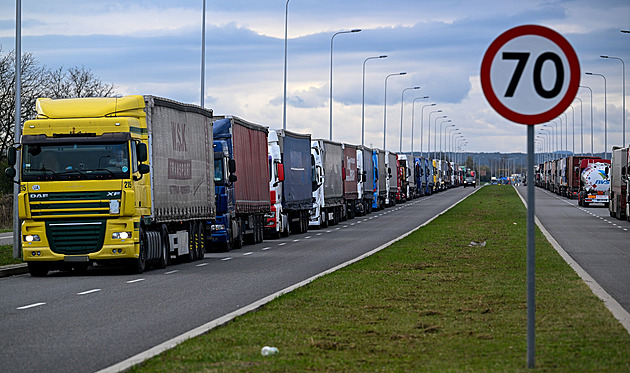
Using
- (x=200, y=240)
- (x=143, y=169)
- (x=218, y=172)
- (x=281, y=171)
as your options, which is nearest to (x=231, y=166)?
(x=218, y=172)

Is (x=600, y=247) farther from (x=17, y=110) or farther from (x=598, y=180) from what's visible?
(x=598, y=180)

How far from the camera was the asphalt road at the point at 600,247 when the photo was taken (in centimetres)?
1804

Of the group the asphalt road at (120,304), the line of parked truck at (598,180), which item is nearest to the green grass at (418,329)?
the asphalt road at (120,304)

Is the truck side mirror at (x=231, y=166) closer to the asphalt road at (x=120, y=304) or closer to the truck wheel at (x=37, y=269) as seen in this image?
the asphalt road at (x=120, y=304)

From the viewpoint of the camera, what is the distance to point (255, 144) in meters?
34.5

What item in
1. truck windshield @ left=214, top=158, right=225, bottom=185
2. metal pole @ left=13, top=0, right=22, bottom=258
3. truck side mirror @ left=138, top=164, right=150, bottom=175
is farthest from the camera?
truck windshield @ left=214, top=158, right=225, bottom=185

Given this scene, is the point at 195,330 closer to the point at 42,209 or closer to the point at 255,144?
the point at 42,209

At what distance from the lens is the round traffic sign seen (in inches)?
307

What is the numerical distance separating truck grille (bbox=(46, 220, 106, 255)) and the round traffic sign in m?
14.1

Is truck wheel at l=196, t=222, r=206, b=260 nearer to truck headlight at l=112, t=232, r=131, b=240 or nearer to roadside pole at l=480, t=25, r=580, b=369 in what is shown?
truck headlight at l=112, t=232, r=131, b=240

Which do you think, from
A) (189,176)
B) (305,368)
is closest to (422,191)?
(189,176)

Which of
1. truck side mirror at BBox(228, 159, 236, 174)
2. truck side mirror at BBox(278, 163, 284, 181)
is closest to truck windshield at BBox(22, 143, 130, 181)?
truck side mirror at BBox(228, 159, 236, 174)

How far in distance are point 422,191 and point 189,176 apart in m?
84.6

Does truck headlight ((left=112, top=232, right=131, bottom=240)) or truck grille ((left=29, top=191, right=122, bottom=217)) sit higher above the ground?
truck grille ((left=29, top=191, right=122, bottom=217))
